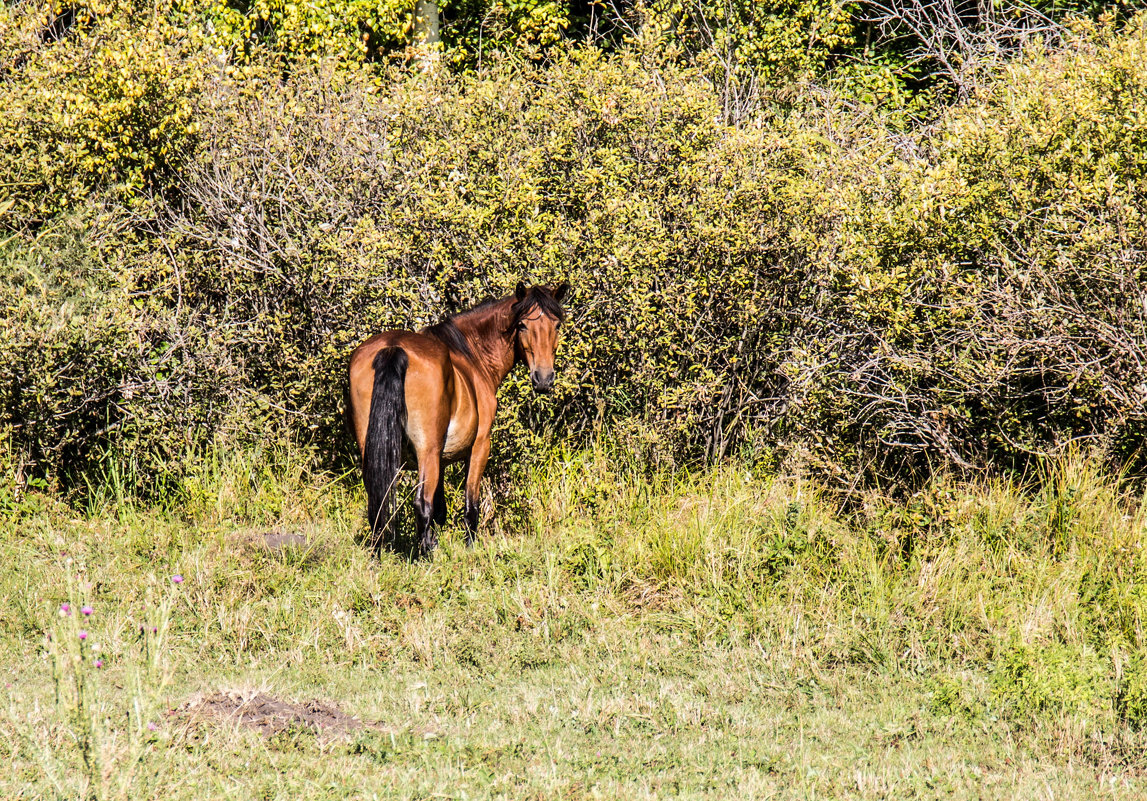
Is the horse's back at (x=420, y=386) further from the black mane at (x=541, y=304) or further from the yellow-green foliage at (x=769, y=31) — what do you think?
the yellow-green foliage at (x=769, y=31)

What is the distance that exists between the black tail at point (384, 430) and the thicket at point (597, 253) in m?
1.61

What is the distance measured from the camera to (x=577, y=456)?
7.40 m

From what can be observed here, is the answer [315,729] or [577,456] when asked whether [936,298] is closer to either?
[577,456]

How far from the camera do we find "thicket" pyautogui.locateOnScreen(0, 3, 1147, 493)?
631 cm

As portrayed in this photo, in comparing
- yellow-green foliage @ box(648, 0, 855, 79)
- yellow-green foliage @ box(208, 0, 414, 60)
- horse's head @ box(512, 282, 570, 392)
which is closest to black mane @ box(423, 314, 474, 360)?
horse's head @ box(512, 282, 570, 392)

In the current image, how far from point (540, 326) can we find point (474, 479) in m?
1.05

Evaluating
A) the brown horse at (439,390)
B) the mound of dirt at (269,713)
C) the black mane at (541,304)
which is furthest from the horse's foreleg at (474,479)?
the mound of dirt at (269,713)

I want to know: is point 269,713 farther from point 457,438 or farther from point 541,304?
point 541,304

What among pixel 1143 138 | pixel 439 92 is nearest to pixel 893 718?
pixel 1143 138

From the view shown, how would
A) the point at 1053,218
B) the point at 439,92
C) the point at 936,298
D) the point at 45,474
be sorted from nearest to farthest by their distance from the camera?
the point at 1053,218 → the point at 936,298 → the point at 45,474 → the point at 439,92

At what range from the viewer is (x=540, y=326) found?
629cm

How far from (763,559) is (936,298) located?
2289 millimetres

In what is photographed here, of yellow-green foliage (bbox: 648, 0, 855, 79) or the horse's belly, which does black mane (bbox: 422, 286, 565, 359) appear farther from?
yellow-green foliage (bbox: 648, 0, 855, 79)

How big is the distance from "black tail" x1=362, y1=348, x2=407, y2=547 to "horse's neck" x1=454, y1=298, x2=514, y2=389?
37.3 inches
